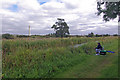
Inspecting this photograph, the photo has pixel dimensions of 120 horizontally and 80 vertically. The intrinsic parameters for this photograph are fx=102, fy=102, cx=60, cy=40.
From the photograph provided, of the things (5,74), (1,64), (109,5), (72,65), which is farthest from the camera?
(109,5)

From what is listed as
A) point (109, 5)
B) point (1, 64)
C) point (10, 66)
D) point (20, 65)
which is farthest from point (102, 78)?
point (109, 5)

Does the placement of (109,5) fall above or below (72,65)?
above

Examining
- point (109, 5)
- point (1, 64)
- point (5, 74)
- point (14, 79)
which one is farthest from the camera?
point (109, 5)

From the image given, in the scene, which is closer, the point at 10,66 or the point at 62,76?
the point at 62,76

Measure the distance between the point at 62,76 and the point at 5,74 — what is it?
2.14m

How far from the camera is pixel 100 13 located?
1475 centimetres

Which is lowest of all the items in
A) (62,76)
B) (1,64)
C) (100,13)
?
(62,76)

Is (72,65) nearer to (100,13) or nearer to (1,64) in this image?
(1,64)

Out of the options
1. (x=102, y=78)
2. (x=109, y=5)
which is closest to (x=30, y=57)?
(x=102, y=78)

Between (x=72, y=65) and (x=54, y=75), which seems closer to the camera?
(x=54, y=75)

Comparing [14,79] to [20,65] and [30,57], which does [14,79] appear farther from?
[30,57]

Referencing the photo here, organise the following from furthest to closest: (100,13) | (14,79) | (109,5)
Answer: (100,13), (109,5), (14,79)

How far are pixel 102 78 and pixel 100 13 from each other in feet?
42.7

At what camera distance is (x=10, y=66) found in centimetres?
455
